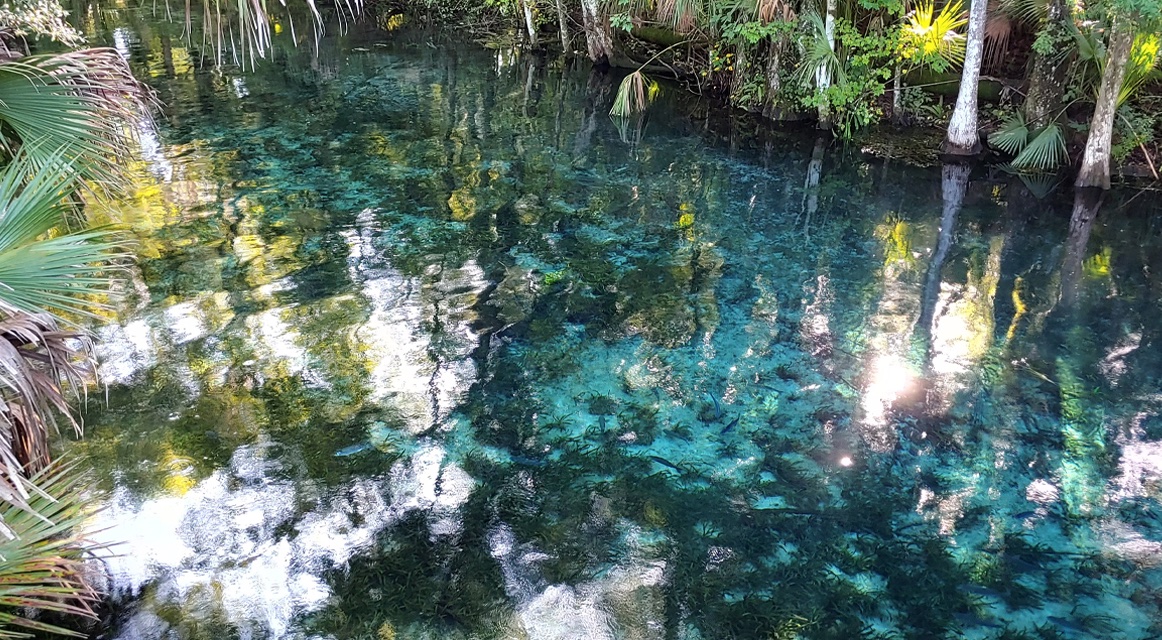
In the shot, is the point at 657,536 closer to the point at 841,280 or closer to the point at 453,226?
the point at 841,280

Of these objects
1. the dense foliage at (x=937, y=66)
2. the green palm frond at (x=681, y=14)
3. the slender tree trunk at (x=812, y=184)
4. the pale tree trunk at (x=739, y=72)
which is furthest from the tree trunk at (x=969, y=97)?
the green palm frond at (x=681, y=14)

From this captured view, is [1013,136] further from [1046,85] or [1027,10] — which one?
[1027,10]

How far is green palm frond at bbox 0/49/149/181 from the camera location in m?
4.18

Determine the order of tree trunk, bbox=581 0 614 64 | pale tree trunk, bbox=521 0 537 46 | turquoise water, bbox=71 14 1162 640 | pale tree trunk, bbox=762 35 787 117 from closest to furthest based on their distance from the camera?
turquoise water, bbox=71 14 1162 640 → pale tree trunk, bbox=762 35 787 117 → tree trunk, bbox=581 0 614 64 → pale tree trunk, bbox=521 0 537 46

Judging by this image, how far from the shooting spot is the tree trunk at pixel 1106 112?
894 cm

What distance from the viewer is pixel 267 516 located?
4.91 metres

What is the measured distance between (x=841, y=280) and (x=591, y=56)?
33.4 ft

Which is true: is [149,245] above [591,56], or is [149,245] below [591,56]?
below

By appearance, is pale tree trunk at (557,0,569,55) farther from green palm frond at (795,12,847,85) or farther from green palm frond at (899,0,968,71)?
green palm frond at (899,0,968,71)

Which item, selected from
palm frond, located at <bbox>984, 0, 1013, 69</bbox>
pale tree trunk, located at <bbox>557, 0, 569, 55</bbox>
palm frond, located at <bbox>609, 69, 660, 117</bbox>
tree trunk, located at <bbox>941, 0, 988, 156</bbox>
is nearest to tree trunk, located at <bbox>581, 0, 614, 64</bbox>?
pale tree trunk, located at <bbox>557, 0, 569, 55</bbox>

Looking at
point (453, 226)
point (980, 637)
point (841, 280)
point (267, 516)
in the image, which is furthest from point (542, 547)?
point (453, 226)

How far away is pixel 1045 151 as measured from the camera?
33.7ft

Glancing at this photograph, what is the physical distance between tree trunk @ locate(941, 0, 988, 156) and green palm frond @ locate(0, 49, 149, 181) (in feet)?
30.9

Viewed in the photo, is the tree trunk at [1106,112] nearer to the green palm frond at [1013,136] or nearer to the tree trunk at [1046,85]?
the tree trunk at [1046,85]
